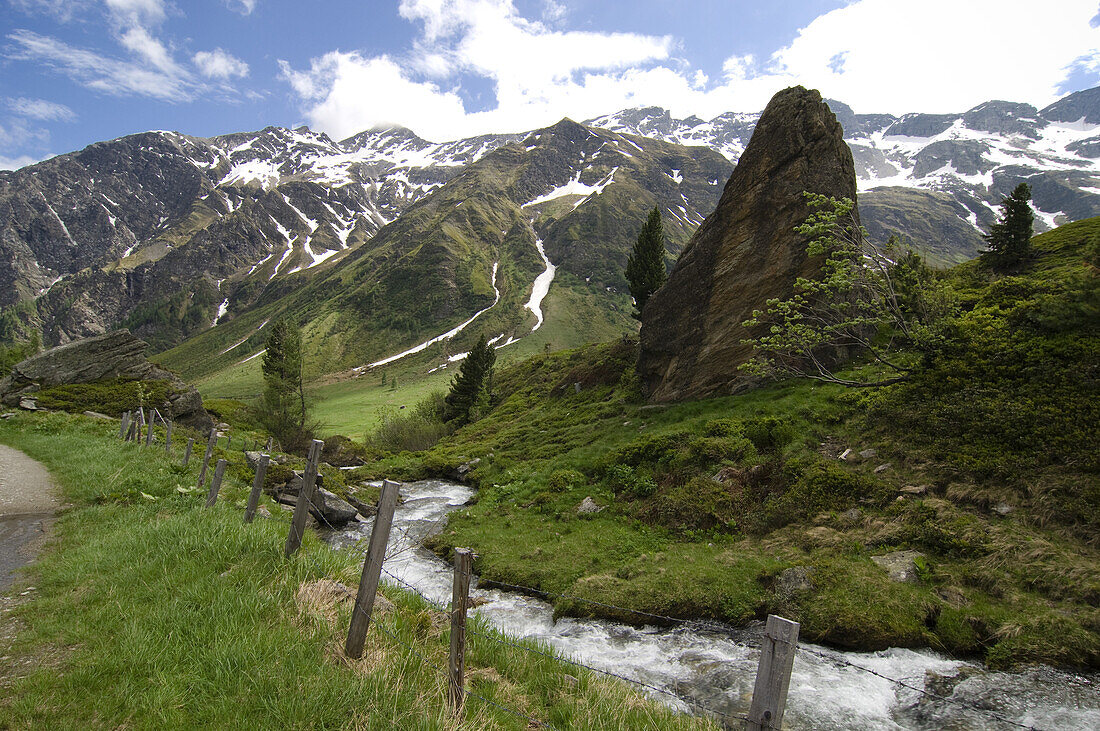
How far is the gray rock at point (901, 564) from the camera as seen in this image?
12.4 m

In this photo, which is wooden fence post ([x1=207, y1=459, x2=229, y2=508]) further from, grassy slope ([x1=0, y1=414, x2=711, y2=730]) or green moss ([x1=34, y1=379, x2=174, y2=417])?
green moss ([x1=34, y1=379, x2=174, y2=417])

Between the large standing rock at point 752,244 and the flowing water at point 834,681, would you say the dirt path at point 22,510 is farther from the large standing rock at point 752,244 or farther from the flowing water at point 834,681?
the large standing rock at point 752,244

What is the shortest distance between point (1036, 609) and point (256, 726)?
575 inches

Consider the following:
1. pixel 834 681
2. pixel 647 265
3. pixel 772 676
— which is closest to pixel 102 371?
pixel 647 265

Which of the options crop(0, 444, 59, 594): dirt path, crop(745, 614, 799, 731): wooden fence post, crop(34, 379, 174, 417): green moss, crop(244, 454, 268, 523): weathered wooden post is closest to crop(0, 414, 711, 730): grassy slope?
crop(0, 444, 59, 594): dirt path

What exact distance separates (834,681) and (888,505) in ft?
22.2

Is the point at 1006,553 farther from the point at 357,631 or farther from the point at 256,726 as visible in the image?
the point at 256,726

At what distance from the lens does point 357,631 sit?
634 centimetres

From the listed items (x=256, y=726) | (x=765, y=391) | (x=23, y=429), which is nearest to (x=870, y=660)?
(x=256, y=726)

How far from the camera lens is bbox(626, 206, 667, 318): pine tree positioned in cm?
5544

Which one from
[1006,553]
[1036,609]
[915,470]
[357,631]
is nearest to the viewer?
[357,631]

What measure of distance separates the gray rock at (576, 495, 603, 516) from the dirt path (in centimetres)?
1777

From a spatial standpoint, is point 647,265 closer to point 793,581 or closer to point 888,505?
point 888,505

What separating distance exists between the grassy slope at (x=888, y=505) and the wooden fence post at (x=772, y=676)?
8670 millimetres
